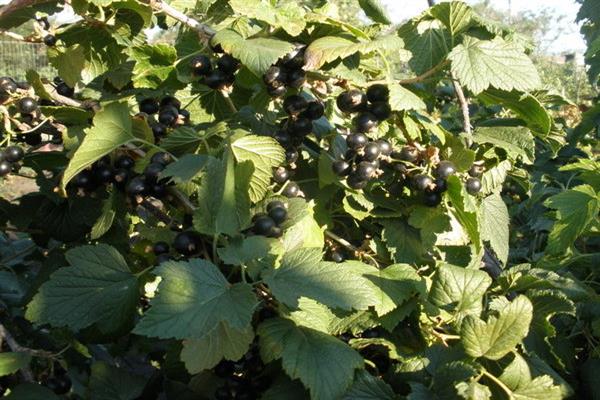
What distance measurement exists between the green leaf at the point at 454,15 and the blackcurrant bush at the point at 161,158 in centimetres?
58

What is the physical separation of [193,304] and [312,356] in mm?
207

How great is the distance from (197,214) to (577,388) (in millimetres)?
859

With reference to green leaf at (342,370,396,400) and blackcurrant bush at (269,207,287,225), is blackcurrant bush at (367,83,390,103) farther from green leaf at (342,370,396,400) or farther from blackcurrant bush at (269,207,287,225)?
green leaf at (342,370,396,400)

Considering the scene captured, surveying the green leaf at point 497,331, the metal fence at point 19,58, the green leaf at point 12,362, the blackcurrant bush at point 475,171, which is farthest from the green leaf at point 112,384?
the metal fence at point 19,58

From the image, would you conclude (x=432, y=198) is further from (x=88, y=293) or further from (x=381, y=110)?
(x=88, y=293)

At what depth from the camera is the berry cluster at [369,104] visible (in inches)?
47.4

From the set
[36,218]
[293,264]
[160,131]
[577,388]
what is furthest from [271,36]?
[577,388]

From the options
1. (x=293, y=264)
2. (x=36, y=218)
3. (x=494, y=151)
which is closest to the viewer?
(x=293, y=264)

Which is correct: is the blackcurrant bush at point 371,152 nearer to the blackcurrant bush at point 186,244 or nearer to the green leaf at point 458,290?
the green leaf at point 458,290

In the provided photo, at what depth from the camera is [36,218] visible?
153 cm

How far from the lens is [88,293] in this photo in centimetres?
114

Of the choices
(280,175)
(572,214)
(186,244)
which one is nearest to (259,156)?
(280,175)

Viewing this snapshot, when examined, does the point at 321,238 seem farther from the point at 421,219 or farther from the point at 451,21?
the point at 451,21

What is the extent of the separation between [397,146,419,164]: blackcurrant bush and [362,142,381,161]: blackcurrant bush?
8cm
